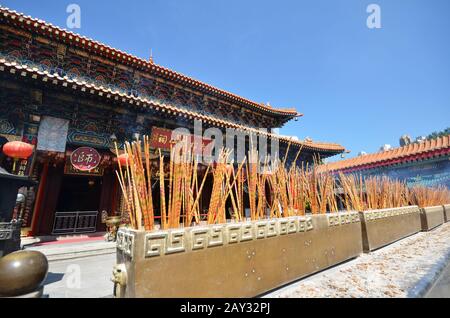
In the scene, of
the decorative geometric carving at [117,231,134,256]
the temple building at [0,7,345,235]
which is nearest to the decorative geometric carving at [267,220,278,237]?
the decorative geometric carving at [117,231,134,256]

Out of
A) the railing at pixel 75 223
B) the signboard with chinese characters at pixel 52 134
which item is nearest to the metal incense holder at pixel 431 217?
the railing at pixel 75 223

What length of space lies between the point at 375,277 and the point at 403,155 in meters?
12.0

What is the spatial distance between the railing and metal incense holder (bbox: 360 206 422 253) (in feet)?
20.8

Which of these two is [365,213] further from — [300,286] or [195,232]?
[195,232]

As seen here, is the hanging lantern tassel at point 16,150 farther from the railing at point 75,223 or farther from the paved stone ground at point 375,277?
the paved stone ground at point 375,277

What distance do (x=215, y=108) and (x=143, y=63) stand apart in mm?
3325

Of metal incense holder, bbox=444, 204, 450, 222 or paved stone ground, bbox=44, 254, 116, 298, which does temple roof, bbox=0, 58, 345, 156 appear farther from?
metal incense holder, bbox=444, 204, 450, 222

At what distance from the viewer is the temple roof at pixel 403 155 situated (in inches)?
396

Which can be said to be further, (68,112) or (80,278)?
(68,112)

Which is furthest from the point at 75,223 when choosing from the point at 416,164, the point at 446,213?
the point at 416,164

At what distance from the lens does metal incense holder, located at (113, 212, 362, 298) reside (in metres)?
1.31

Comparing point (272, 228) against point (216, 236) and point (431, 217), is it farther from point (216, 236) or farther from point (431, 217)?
point (431, 217)

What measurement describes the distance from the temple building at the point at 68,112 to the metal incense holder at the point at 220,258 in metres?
2.37

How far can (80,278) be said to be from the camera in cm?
267
